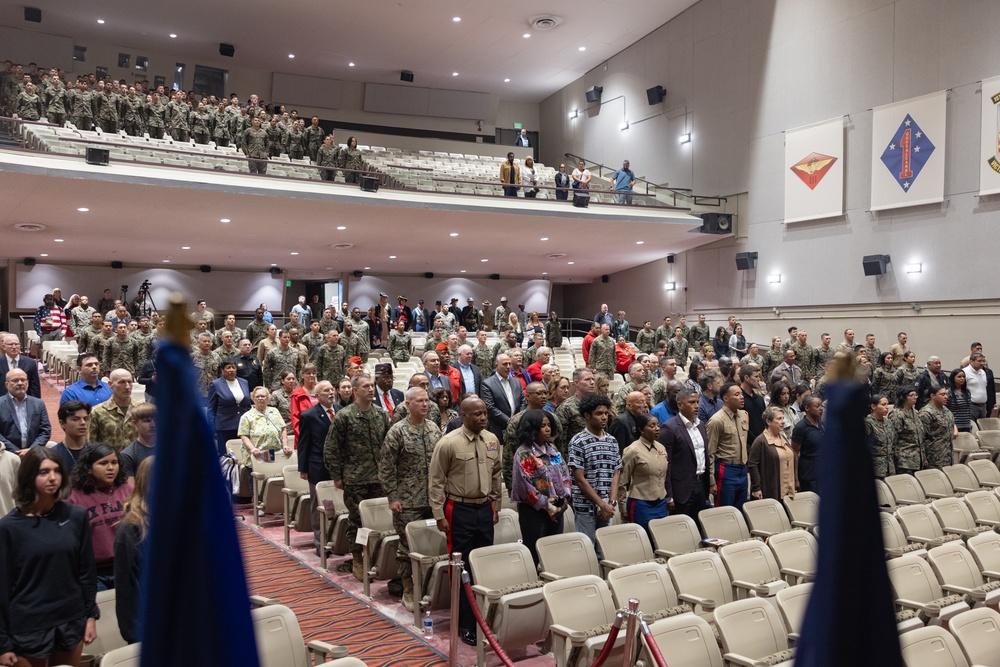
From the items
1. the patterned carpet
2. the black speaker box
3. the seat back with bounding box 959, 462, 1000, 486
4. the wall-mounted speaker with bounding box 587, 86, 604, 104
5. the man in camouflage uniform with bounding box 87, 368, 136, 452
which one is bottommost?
the patterned carpet

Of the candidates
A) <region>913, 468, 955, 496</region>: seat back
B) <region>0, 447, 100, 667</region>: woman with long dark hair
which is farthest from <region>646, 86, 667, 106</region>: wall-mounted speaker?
<region>0, 447, 100, 667</region>: woman with long dark hair

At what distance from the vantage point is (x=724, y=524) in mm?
6020

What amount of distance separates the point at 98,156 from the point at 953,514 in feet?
44.5

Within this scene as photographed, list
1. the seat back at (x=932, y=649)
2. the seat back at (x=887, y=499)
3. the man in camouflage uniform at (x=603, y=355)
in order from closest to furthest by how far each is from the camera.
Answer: the seat back at (x=932, y=649) → the seat back at (x=887, y=499) → the man in camouflage uniform at (x=603, y=355)

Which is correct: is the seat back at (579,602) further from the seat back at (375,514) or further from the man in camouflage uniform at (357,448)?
the man in camouflage uniform at (357,448)

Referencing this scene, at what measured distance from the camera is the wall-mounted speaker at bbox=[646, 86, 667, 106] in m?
22.7

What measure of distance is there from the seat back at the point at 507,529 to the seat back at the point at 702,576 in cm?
137

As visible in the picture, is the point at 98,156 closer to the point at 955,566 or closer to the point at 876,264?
the point at 955,566

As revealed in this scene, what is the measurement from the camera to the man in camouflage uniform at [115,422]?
5434mm

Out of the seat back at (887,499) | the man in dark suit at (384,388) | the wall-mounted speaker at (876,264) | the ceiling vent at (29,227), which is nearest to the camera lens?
the seat back at (887,499)

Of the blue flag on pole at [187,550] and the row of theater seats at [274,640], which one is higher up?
the blue flag on pole at [187,550]

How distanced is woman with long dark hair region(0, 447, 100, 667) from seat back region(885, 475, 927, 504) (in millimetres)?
6931

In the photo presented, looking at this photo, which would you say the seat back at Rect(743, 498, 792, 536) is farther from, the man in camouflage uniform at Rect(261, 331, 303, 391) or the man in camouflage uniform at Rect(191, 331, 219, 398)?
the man in camouflage uniform at Rect(261, 331, 303, 391)

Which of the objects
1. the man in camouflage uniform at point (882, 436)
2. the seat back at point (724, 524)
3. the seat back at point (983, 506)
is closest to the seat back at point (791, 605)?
the seat back at point (724, 524)
